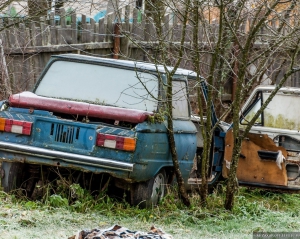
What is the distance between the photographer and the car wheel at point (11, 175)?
828 cm

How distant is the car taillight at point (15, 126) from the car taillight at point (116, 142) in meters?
0.80

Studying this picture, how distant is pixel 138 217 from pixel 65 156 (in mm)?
1017

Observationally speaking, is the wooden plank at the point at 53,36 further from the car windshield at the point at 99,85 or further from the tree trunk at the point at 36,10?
the car windshield at the point at 99,85

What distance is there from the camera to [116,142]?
25.2 ft

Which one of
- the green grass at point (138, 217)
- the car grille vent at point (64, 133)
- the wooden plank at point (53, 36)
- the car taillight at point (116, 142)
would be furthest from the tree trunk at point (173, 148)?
the wooden plank at point (53, 36)

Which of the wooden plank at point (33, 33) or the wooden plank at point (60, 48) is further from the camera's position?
the wooden plank at point (33, 33)

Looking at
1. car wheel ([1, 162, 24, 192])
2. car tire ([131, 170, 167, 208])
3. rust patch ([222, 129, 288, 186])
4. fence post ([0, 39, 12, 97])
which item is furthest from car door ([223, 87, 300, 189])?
fence post ([0, 39, 12, 97])

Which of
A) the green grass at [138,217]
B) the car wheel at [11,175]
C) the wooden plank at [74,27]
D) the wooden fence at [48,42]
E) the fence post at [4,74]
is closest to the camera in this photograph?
the green grass at [138,217]

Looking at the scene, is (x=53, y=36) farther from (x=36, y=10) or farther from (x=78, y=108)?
(x=78, y=108)

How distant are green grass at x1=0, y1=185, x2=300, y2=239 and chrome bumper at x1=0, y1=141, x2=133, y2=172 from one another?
0.44m

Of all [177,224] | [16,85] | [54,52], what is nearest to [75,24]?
[54,52]

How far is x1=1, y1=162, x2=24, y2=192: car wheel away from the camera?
27.2ft

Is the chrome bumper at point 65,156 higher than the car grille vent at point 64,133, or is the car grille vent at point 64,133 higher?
the car grille vent at point 64,133

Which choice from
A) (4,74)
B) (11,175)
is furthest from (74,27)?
(11,175)
